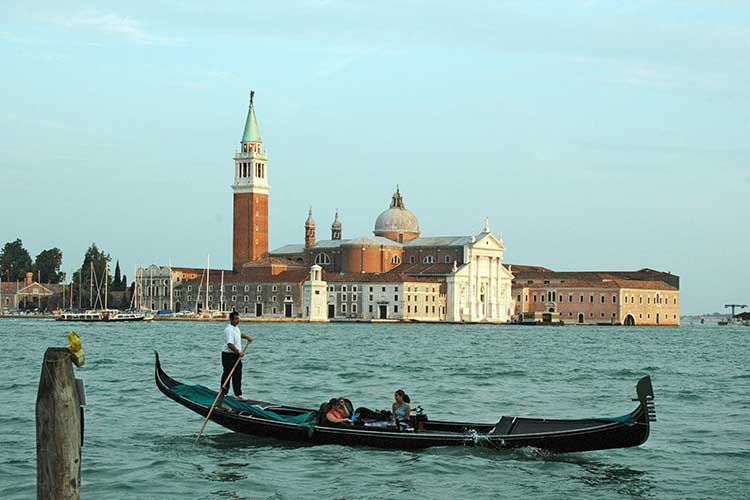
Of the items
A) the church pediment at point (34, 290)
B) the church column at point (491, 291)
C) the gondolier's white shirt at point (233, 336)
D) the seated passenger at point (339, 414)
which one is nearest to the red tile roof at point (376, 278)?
the church column at point (491, 291)

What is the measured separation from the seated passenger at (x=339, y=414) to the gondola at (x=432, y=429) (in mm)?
60

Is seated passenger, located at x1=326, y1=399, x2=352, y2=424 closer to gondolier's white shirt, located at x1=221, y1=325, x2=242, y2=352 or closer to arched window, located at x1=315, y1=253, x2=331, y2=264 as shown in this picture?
gondolier's white shirt, located at x1=221, y1=325, x2=242, y2=352

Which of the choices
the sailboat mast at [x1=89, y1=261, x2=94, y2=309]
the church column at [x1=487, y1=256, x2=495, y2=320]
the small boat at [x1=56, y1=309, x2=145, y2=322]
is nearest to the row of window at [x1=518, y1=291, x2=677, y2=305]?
the church column at [x1=487, y1=256, x2=495, y2=320]

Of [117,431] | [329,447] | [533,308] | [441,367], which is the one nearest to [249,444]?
[329,447]

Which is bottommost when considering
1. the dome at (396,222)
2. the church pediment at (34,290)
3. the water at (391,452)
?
the water at (391,452)

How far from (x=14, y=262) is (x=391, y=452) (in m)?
91.9

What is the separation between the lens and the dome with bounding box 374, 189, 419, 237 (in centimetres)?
8631

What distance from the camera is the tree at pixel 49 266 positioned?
324ft

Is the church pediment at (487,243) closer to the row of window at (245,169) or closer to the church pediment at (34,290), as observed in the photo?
the row of window at (245,169)

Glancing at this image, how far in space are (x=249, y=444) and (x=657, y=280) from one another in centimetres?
8175

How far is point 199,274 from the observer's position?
276 ft

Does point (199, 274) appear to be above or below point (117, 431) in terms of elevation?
above

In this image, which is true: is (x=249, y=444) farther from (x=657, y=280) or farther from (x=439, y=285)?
(x=657, y=280)

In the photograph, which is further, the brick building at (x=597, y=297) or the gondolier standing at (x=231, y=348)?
the brick building at (x=597, y=297)
